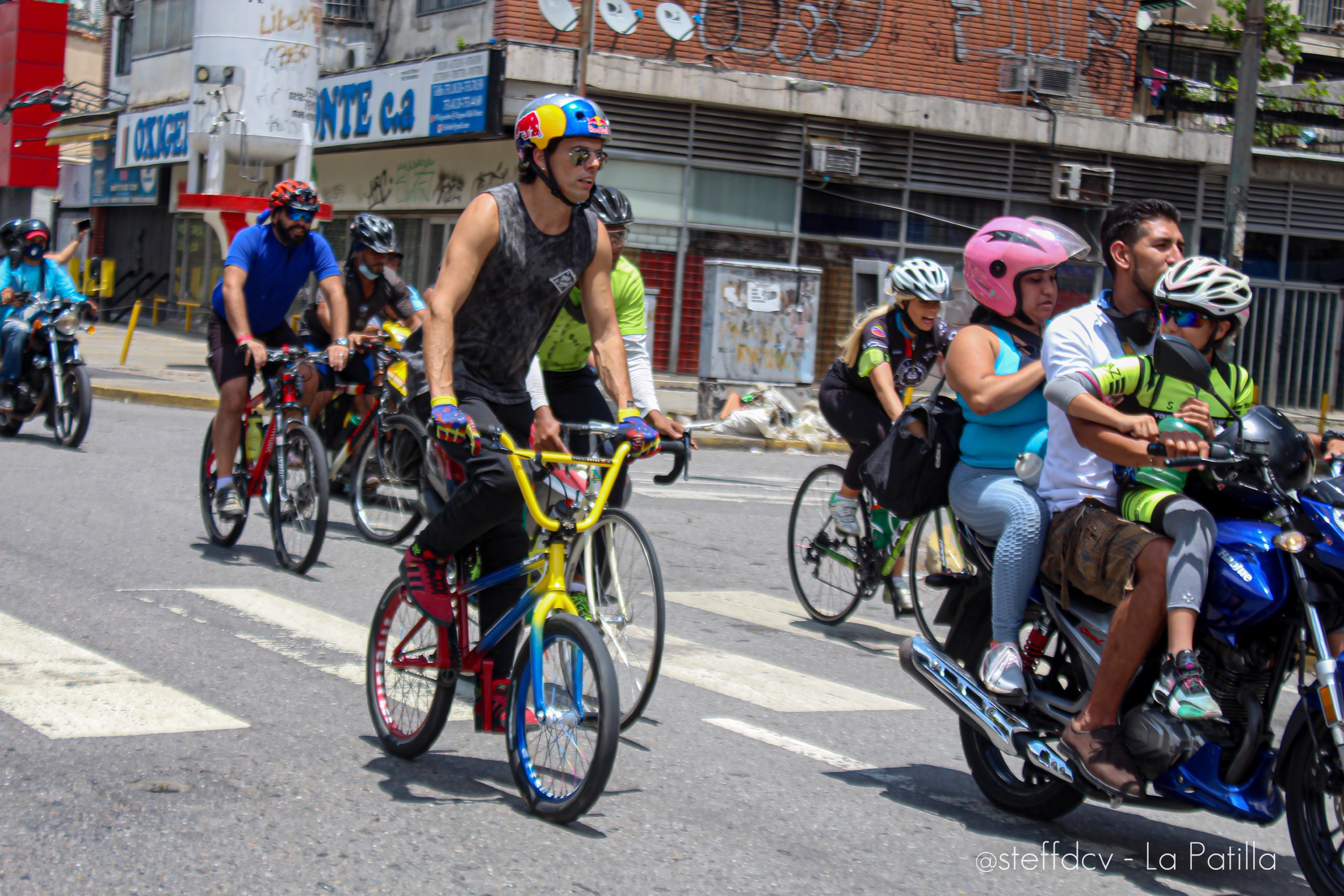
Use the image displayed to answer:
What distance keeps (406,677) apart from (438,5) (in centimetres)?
2060

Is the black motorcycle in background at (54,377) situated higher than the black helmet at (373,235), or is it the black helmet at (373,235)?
the black helmet at (373,235)

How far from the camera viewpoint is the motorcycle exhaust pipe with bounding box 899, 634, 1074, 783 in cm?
419

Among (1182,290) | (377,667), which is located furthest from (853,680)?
(1182,290)

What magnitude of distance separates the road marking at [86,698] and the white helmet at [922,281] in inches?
149

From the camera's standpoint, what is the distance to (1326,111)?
27.3 m

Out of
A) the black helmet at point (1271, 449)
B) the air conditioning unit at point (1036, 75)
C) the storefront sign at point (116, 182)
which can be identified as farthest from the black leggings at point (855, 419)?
the storefront sign at point (116, 182)

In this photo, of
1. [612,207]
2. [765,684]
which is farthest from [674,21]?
[765,684]

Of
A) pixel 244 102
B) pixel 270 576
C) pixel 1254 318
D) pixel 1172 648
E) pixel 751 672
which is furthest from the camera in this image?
pixel 1254 318

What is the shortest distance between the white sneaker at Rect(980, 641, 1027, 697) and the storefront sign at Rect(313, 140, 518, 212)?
56.6 ft

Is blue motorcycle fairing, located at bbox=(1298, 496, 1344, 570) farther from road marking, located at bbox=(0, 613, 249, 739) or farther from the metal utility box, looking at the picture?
the metal utility box

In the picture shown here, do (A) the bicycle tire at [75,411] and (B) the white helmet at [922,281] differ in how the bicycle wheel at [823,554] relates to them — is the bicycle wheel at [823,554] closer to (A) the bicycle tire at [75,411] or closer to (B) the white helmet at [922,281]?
(B) the white helmet at [922,281]

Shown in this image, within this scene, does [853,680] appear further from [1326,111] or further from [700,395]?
[1326,111]

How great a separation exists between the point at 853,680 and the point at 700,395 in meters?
11.5

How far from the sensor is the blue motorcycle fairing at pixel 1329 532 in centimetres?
358
